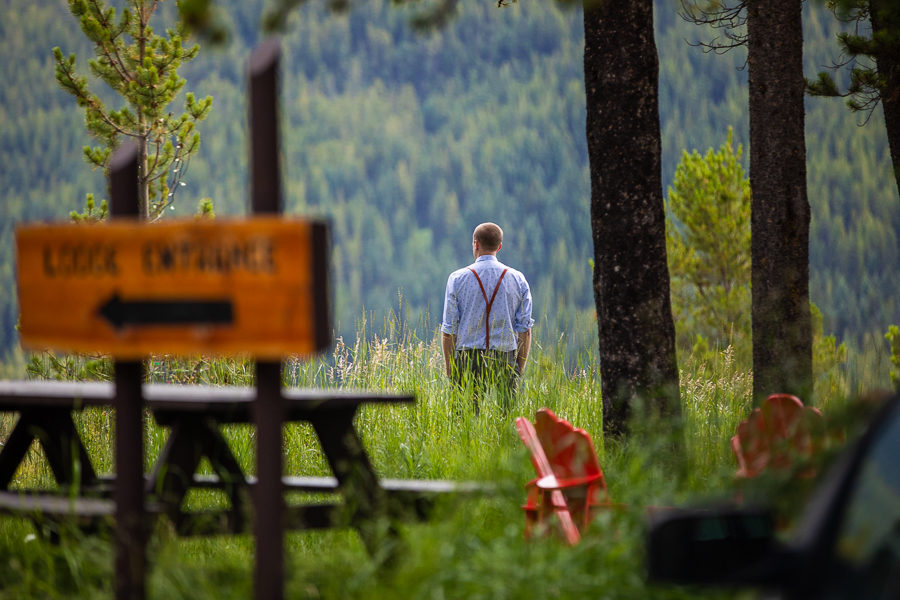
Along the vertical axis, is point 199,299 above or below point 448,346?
above

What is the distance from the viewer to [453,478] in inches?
183

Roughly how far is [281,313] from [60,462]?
7.75 ft

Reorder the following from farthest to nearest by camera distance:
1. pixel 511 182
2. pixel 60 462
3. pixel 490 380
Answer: pixel 511 182 → pixel 490 380 → pixel 60 462

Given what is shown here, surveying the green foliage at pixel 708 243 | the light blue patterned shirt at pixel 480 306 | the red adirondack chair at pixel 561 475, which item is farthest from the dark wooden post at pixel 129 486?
the green foliage at pixel 708 243

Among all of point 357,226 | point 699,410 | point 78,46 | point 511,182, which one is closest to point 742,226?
point 699,410

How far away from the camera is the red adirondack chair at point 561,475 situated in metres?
3.30

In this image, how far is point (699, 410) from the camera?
5953 mm

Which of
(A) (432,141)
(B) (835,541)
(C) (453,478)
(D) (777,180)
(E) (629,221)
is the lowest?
(C) (453,478)

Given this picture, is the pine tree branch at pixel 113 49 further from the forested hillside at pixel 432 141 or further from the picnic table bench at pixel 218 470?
the forested hillside at pixel 432 141

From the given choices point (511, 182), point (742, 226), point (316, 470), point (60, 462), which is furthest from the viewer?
point (511, 182)

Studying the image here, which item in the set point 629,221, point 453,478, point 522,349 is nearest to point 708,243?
point 522,349

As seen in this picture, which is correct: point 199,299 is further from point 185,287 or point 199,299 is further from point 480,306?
point 480,306

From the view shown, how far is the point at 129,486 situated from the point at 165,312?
0.54 metres

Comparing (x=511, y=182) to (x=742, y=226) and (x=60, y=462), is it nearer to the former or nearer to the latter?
(x=742, y=226)
